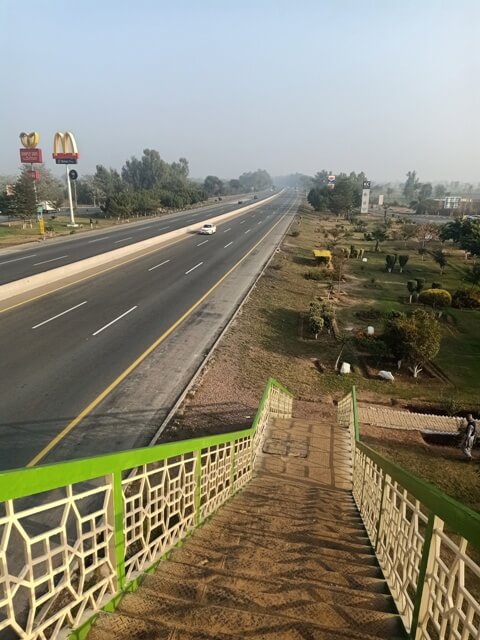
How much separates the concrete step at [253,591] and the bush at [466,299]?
28284mm

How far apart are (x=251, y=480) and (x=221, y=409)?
366cm

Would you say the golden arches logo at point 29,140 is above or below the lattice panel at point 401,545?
above

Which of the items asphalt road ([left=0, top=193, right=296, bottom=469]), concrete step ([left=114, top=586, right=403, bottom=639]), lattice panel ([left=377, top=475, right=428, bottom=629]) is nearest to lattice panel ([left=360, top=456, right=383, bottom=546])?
lattice panel ([left=377, top=475, right=428, bottom=629])

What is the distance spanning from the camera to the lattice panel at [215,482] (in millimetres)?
5453

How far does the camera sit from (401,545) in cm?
348

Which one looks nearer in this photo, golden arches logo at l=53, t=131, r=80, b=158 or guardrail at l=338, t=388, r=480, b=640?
guardrail at l=338, t=388, r=480, b=640

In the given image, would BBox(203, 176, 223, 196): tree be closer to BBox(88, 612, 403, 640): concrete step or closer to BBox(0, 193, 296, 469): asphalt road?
BBox(0, 193, 296, 469): asphalt road

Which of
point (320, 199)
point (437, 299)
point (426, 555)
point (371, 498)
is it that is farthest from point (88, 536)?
point (320, 199)

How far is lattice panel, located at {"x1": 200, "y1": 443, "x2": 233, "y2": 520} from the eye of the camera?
5453 millimetres

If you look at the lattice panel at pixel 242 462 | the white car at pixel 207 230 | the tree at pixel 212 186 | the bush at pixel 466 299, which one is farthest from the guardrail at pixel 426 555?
the tree at pixel 212 186

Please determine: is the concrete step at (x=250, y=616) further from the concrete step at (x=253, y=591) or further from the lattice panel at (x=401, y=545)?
the lattice panel at (x=401, y=545)

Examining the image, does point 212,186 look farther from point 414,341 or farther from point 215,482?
point 215,482

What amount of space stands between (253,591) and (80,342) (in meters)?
13.0

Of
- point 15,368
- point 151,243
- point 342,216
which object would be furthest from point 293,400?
point 342,216
